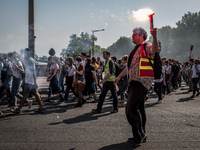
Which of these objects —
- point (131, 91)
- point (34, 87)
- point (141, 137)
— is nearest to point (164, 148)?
point (141, 137)

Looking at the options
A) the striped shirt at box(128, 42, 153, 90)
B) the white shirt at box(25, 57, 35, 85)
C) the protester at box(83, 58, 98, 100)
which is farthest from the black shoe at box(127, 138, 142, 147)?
the protester at box(83, 58, 98, 100)

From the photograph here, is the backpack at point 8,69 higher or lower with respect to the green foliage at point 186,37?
lower

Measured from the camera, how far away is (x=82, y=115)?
6621 mm

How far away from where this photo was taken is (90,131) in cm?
488

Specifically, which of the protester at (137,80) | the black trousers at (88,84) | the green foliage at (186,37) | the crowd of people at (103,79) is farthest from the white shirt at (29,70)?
the green foliage at (186,37)

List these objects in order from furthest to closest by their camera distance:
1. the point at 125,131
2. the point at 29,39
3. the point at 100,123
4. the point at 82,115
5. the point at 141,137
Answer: the point at 29,39
the point at 82,115
the point at 100,123
the point at 125,131
the point at 141,137

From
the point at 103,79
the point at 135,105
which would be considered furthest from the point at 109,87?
the point at 135,105

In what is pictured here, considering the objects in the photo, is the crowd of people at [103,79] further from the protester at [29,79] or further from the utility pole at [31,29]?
the utility pole at [31,29]

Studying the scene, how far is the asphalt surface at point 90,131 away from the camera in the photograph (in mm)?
3988

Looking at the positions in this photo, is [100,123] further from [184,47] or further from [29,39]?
[184,47]

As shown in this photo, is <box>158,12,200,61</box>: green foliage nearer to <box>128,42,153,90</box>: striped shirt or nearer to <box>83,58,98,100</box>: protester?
<box>83,58,98,100</box>: protester

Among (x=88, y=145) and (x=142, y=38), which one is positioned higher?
(x=142, y=38)

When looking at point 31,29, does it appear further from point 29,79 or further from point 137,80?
point 137,80

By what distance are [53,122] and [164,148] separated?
112 inches
